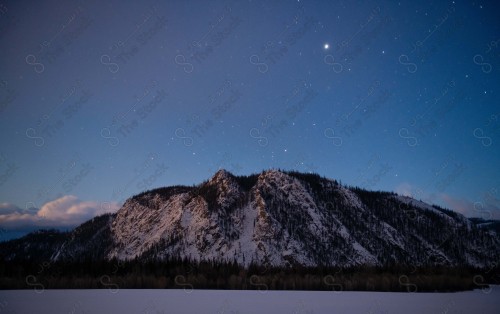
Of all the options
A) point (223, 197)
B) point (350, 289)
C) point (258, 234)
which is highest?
point (223, 197)

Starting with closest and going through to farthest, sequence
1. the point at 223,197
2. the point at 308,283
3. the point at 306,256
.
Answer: the point at 308,283 < the point at 306,256 < the point at 223,197

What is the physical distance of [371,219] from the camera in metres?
195

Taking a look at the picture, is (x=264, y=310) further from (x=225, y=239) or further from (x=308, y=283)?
(x=225, y=239)

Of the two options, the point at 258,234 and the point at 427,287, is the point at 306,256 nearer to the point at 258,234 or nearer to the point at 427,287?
the point at 258,234

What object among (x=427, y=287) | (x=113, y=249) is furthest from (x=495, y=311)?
(x=113, y=249)

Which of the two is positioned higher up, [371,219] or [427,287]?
[371,219]

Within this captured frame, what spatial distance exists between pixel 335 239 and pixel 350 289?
468 feet

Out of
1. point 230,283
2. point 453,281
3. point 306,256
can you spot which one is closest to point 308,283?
point 230,283

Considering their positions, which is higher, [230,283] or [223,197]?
[223,197]

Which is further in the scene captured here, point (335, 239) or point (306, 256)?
point (335, 239)

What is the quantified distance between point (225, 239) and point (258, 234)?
14.6 m

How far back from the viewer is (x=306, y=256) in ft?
501

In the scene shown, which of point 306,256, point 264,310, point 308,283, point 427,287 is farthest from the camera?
point 306,256

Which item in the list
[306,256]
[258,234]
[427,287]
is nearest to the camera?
[427,287]
